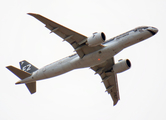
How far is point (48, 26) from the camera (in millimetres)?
40906

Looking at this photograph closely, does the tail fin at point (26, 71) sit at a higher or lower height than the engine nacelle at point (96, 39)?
lower

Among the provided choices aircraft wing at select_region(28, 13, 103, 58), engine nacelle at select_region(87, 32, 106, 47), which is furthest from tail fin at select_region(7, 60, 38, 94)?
engine nacelle at select_region(87, 32, 106, 47)

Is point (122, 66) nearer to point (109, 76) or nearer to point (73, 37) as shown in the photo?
point (109, 76)

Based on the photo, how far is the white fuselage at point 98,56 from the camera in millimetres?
41656

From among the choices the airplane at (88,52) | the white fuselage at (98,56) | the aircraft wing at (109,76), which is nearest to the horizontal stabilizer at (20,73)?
the airplane at (88,52)

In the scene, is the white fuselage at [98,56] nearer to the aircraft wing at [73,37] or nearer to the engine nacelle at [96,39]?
the aircraft wing at [73,37]

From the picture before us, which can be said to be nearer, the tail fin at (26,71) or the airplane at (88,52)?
the airplane at (88,52)

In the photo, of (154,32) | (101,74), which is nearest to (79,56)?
(101,74)

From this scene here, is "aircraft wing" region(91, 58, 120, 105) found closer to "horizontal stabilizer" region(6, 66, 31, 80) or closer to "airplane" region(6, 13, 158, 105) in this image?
Answer: "airplane" region(6, 13, 158, 105)

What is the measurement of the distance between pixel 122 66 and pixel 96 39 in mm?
8956

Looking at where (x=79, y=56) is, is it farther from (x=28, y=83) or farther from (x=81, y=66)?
(x=28, y=83)

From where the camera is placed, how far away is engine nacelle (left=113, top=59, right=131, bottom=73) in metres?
46.7

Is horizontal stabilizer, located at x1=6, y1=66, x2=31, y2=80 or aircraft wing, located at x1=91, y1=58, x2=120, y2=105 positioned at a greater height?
horizontal stabilizer, located at x1=6, y1=66, x2=31, y2=80

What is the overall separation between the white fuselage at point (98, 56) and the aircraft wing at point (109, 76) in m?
4.66
